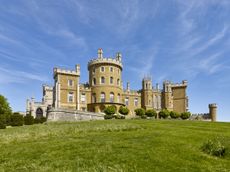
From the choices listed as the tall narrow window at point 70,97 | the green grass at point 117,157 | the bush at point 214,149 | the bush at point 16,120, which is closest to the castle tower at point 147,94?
the tall narrow window at point 70,97

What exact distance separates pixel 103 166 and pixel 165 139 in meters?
6.38

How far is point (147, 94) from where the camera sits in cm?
6681

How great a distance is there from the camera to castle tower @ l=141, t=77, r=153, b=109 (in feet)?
219

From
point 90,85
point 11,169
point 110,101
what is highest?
point 90,85

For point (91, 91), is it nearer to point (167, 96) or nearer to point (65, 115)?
point (65, 115)

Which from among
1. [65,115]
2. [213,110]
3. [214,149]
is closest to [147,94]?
[213,110]

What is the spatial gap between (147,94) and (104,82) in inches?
549

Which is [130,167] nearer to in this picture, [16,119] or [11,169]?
[11,169]

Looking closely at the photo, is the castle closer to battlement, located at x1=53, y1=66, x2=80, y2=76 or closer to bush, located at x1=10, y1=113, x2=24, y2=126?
battlement, located at x1=53, y1=66, x2=80, y2=76

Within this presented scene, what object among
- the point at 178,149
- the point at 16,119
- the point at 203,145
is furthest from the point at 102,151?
the point at 16,119

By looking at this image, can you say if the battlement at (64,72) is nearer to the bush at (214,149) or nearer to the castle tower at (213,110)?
the castle tower at (213,110)

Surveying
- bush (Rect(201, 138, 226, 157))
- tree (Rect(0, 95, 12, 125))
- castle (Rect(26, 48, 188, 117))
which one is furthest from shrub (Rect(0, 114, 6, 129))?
bush (Rect(201, 138, 226, 157))

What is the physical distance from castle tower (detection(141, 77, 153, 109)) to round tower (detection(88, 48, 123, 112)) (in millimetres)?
8886

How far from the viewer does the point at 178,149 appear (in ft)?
44.5
